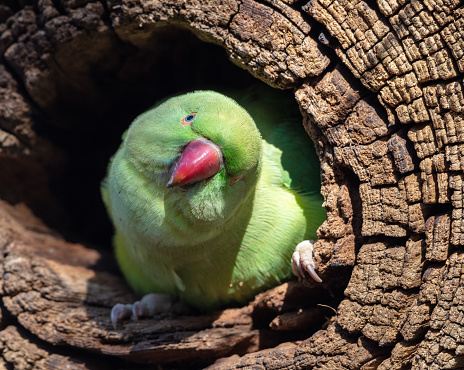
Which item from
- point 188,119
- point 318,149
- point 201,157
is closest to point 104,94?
point 188,119

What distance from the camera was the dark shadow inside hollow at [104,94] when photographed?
3.38m

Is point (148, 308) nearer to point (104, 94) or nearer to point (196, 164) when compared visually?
point (196, 164)

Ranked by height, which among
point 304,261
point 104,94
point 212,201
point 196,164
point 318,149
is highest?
point 104,94

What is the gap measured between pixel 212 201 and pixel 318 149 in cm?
64

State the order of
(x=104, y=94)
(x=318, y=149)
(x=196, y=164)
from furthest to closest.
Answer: (x=104, y=94) → (x=318, y=149) → (x=196, y=164)

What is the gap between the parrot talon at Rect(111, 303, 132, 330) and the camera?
3.01m

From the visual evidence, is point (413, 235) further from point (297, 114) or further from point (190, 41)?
point (190, 41)

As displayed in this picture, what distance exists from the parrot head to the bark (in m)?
0.33

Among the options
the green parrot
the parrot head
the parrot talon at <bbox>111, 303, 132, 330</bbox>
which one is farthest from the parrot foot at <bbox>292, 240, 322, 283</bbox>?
the parrot talon at <bbox>111, 303, 132, 330</bbox>

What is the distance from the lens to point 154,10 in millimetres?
2822

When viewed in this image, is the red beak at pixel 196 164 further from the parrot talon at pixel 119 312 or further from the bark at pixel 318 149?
the parrot talon at pixel 119 312

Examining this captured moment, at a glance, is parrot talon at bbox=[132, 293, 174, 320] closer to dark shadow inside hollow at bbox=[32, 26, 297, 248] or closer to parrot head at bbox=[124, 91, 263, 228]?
parrot head at bbox=[124, 91, 263, 228]

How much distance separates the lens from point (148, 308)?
313 centimetres

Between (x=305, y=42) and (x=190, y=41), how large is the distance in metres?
1.20
